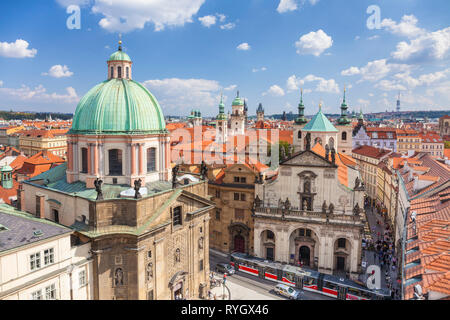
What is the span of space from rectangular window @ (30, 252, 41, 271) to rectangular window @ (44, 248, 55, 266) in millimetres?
510

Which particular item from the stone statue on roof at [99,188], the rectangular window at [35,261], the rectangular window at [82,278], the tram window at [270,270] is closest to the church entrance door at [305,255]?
the tram window at [270,270]

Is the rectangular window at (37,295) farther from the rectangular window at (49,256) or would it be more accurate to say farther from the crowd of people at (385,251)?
the crowd of people at (385,251)

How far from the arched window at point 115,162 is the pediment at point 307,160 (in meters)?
22.9

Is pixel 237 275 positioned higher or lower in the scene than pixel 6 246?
lower

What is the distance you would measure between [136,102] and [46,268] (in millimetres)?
17182

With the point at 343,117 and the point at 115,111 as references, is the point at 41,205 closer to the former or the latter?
the point at 115,111

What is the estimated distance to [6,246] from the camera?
76.7 feet

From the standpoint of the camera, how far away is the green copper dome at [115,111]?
109 ft

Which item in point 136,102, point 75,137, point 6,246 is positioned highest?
point 136,102

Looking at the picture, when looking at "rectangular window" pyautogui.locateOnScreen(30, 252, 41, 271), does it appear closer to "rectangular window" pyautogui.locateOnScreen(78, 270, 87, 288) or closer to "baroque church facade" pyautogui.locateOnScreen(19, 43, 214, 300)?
"rectangular window" pyautogui.locateOnScreen(78, 270, 87, 288)

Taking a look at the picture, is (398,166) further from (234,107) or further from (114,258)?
(234,107)
